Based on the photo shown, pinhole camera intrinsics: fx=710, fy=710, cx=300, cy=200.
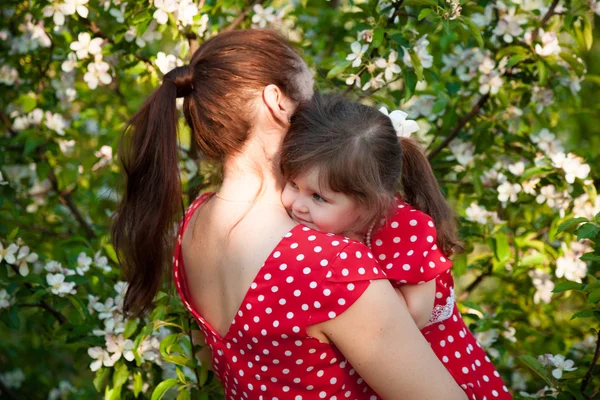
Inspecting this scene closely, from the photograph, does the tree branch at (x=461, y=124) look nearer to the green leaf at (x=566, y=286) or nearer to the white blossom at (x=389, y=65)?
the white blossom at (x=389, y=65)

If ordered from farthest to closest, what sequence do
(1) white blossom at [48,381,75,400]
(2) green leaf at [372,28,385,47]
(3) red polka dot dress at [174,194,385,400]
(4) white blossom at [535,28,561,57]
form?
(1) white blossom at [48,381,75,400] → (4) white blossom at [535,28,561,57] → (2) green leaf at [372,28,385,47] → (3) red polka dot dress at [174,194,385,400]

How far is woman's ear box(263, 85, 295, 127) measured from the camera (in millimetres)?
1575

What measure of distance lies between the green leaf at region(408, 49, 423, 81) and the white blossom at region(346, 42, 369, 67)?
15 centimetres

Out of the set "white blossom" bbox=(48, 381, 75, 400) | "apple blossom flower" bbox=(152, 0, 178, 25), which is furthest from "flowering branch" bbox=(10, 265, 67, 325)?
"white blossom" bbox=(48, 381, 75, 400)

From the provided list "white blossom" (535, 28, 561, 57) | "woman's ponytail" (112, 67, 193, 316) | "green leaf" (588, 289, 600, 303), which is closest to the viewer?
"woman's ponytail" (112, 67, 193, 316)

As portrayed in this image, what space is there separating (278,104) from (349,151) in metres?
0.20

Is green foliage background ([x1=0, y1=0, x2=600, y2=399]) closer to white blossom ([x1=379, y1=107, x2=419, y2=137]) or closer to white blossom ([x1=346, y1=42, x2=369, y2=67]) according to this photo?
white blossom ([x1=346, y1=42, x2=369, y2=67])

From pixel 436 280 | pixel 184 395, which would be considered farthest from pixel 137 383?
pixel 436 280

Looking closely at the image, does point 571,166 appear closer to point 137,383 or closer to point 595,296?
point 595,296

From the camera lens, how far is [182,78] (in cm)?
164

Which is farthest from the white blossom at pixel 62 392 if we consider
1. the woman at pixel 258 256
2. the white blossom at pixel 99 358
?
the woman at pixel 258 256

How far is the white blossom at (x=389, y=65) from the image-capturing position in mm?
2207

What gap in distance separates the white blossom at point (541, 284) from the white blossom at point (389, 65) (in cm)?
99

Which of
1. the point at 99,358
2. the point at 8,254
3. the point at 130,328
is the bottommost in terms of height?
the point at 99,358
